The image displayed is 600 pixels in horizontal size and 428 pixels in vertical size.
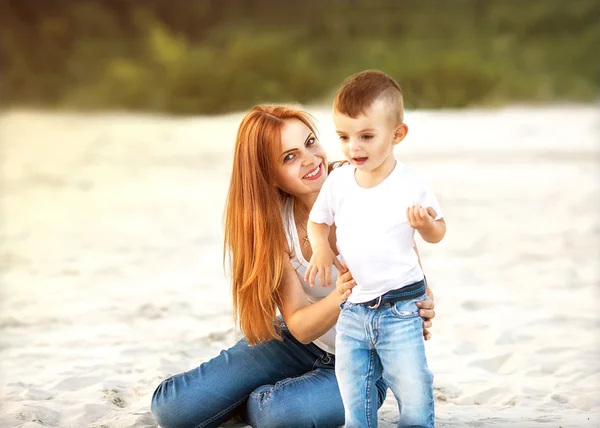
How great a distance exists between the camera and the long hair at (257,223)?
2.95 meters

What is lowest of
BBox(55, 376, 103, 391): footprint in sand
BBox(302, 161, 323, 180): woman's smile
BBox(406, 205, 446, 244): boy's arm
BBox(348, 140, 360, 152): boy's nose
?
BBox(55, 376, 103, 391): footprint in sand

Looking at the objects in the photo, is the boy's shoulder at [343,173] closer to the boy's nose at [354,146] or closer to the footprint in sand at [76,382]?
the boy's nose at [354,146]

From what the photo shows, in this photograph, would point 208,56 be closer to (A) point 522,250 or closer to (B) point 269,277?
(A) point 522,250

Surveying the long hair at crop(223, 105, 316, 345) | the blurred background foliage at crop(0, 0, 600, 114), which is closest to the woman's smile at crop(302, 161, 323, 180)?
the long hair at crop(223, 105, 316, 345)

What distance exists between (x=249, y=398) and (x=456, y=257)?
2.92 meters

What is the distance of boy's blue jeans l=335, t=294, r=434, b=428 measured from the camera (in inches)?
96.2

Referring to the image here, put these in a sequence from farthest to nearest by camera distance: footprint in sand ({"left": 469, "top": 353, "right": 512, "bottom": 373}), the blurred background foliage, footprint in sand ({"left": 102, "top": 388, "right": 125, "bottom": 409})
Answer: the blurred background foliage → footprint in sand ({"left": 469, "top": 353, "right": 512, "bottom": 373}) → footprint in sand ({"left": 102, "top": 388, "right": 125, "bottom": 409})

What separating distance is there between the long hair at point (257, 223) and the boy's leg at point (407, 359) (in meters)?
0.57

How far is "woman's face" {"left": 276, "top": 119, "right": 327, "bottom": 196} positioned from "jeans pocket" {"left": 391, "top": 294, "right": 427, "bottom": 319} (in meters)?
0.64

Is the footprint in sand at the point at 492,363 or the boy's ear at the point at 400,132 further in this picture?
the footprint in sand at the point at 492,363

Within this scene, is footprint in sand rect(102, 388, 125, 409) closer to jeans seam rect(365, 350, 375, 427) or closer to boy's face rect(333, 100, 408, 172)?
jeans seam rect(365, 350, 375, 427)

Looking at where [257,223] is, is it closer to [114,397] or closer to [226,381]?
[226,381]

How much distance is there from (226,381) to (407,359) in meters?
0.87

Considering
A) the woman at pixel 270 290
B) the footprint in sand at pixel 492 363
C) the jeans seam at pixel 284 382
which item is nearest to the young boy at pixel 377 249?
the woman at pixel 270 290
